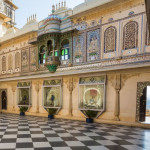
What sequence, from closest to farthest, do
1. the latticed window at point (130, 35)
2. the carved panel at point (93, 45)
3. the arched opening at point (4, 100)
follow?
1. the latticed window at point (130, 35)
2. the carved panel at point (93, 45)
3. the arched opening at point (4, 100)

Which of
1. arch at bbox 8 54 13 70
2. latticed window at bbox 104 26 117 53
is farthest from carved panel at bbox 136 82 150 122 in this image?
arch at bbox 8 54 13 70

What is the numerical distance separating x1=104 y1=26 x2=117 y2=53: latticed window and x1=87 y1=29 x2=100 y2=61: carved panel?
41 centimetres

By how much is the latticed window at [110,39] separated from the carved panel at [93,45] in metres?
0.41

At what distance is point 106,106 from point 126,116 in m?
0.96

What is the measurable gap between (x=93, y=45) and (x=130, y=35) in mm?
1788

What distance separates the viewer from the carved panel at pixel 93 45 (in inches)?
274

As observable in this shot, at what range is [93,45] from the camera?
279 inches

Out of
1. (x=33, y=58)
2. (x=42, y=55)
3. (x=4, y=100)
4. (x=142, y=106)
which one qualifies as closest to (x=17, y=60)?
(x=33, y=58)

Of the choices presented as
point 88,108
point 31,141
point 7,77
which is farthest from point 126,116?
point 7,77

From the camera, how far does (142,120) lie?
6.05 m

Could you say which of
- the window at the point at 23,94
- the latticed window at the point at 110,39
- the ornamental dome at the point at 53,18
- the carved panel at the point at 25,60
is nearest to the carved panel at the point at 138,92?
the latticed window at the point at 110,39

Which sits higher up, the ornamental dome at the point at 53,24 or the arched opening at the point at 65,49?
the ornamental dome at the point at 53,24

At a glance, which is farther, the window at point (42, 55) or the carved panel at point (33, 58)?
the carved panel at point (33, 58)

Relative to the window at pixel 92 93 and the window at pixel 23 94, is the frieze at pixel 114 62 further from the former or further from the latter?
the window at pixel 23 94
